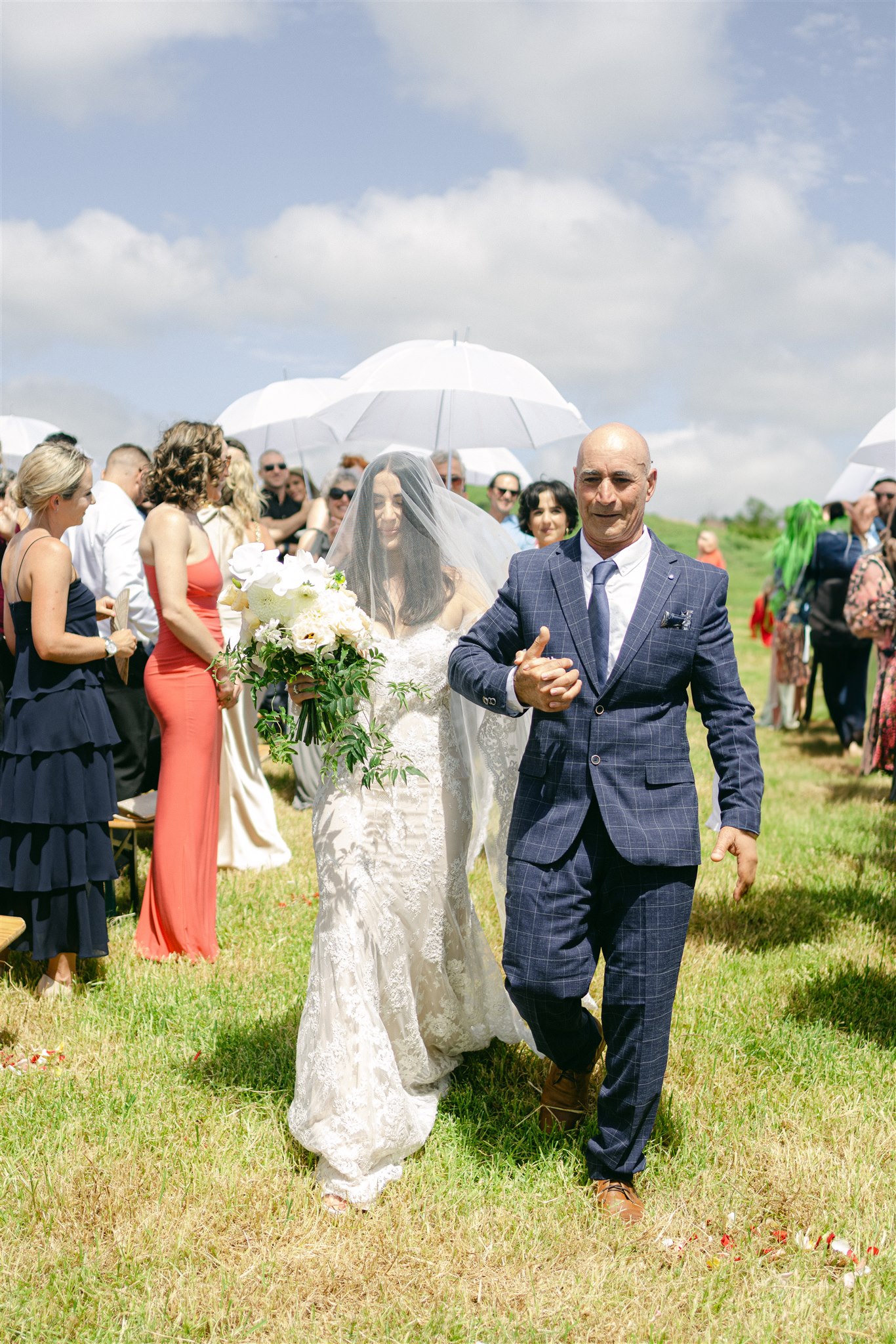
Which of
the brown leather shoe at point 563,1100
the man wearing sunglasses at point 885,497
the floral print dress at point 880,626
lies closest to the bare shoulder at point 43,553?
the brown leather shoe at point 563,1100

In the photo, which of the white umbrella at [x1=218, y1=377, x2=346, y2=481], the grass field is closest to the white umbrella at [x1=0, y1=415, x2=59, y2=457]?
the white umbrella at [x1=218, y1=377, x2=346, y2=481]

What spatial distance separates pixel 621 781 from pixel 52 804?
3.05 meters

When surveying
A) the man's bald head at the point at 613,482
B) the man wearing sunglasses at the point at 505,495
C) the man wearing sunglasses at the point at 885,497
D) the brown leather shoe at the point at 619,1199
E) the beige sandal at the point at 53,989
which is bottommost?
the beige sandal at the point at 53,989

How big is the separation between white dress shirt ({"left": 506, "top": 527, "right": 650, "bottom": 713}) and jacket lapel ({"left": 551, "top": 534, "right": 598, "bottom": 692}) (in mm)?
21

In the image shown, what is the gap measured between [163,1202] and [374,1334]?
0.93 metres

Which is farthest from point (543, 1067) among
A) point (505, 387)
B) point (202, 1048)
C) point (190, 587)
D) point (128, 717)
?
point (505, 387)

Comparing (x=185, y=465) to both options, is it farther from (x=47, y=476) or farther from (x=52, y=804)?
(x=52, y=804)

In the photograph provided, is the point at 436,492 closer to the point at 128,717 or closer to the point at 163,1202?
the point at 163,1202

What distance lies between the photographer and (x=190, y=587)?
598 centimetres

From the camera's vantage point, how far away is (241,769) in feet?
26.5

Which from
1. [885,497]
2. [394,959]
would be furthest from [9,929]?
[885,497]

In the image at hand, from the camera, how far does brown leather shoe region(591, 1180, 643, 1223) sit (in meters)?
3.63

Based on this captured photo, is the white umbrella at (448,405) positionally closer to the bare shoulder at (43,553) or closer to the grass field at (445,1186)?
the bare shoulder at (43,553)

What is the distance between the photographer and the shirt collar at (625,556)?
3680 mm
